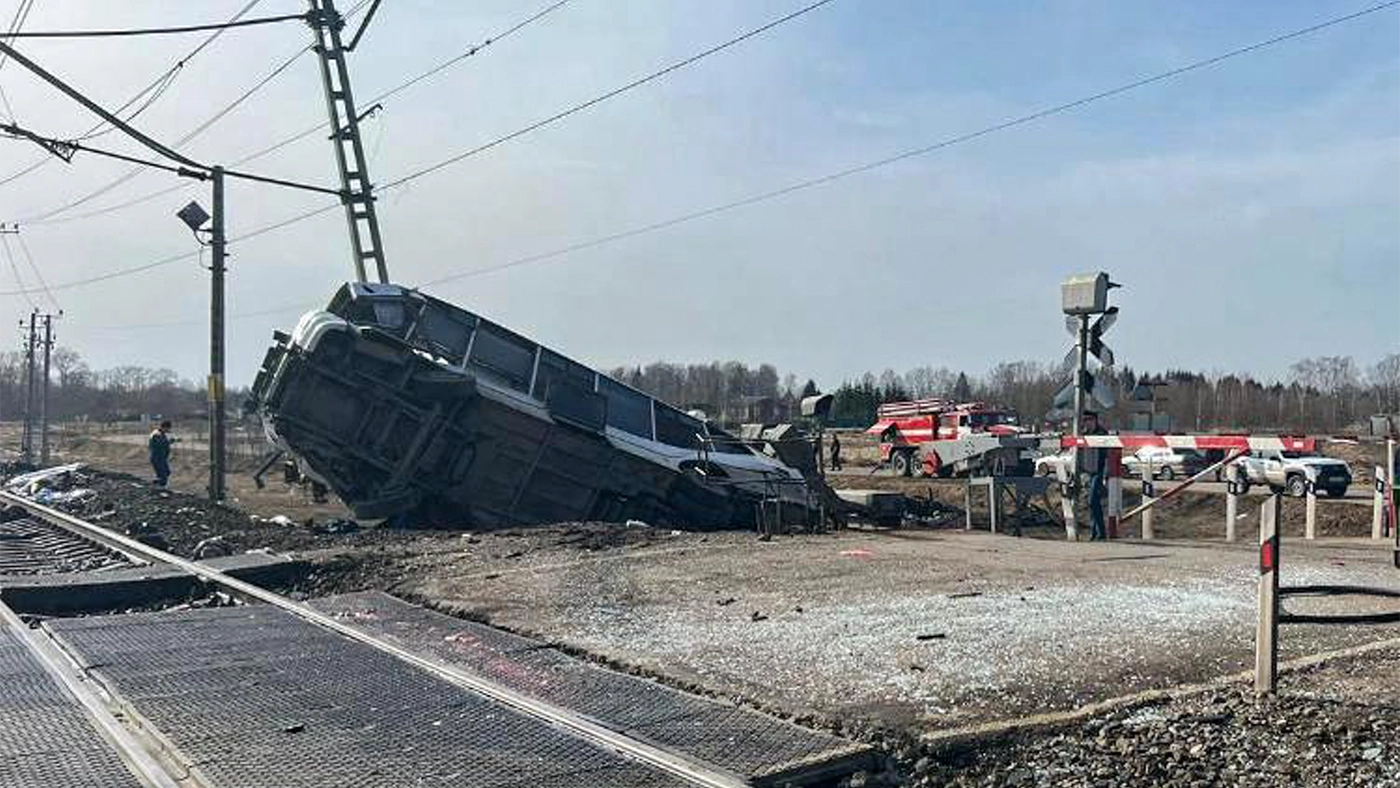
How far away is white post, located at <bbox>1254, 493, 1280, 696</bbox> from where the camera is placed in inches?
233

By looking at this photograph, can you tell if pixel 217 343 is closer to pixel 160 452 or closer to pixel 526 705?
pixel 160 452

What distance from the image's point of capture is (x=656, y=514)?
62.4ft

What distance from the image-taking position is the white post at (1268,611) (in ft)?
19.4

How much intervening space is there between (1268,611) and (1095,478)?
1031cm

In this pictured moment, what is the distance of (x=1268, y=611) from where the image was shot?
5918 mm

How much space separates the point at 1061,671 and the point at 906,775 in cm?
179

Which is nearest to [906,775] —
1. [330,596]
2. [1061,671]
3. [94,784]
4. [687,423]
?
A: [1061,671]

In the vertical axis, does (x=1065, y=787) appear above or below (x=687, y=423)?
below

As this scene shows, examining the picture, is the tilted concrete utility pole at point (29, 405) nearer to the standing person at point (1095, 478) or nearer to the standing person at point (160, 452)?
the standing person at point (160, 452)

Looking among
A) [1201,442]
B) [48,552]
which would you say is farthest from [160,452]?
[1201,442]

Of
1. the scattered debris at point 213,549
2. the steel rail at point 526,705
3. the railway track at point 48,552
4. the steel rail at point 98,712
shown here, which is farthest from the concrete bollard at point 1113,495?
the steel rail at point 98,712

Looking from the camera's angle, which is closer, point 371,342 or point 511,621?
point 511,621

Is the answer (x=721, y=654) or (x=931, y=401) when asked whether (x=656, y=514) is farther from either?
(x=931, y=401)

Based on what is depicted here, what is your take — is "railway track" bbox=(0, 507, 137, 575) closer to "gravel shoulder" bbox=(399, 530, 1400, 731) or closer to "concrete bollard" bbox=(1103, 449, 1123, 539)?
"gravel shoulder" bbox=(399, 530, 1400, 731)
